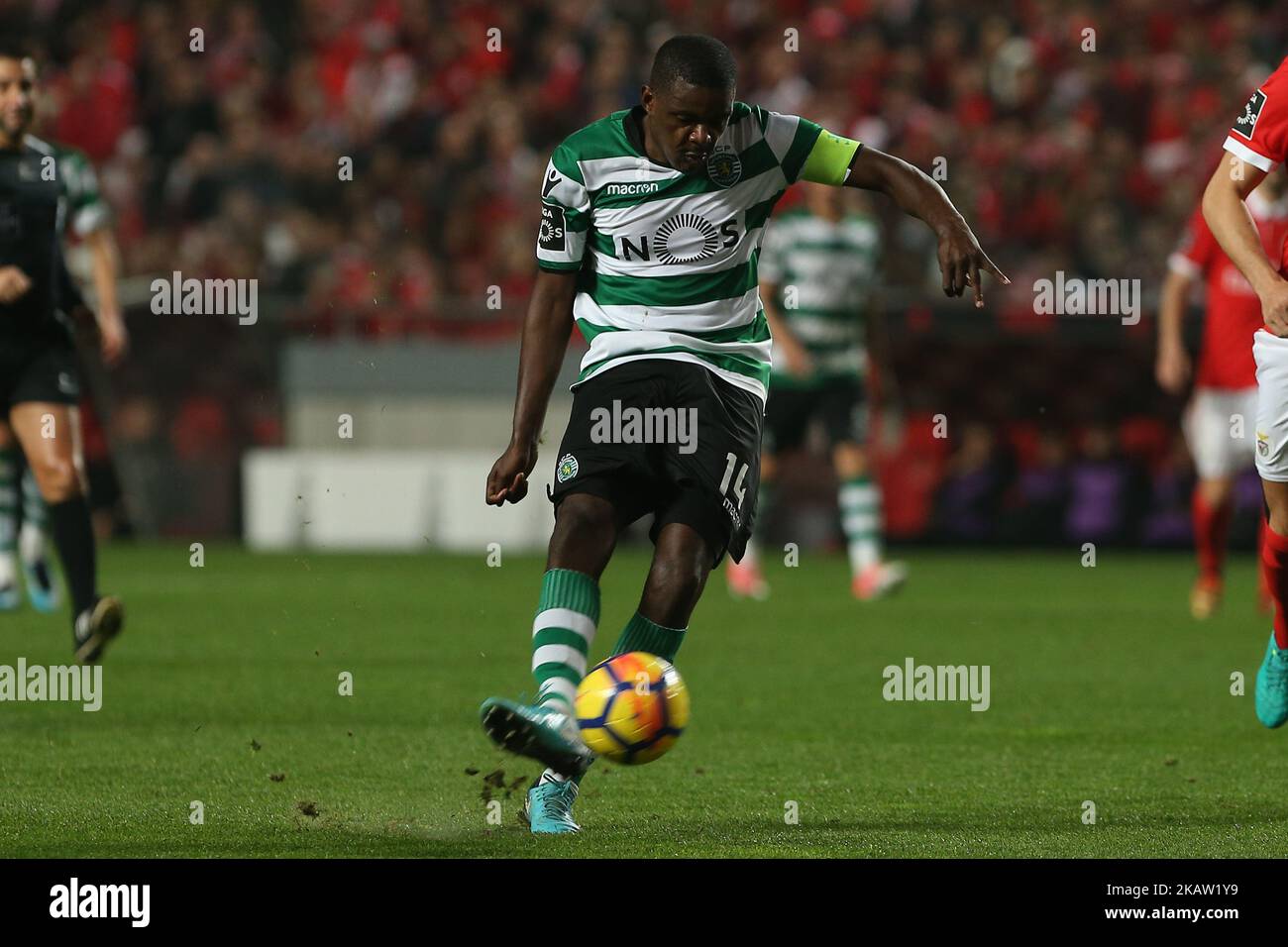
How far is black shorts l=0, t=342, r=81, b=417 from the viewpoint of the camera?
9211 mm

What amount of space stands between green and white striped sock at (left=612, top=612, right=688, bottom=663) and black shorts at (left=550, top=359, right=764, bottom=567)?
0.25 metres

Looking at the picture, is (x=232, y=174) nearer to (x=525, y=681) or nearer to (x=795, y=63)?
(x=795, y=63)

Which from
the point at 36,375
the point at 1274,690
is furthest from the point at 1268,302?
the point at 36,375

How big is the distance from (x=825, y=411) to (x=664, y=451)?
25.5 ft

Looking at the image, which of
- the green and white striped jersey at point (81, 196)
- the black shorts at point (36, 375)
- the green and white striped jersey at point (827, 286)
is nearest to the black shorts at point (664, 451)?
the black shorts at point (36, 375)

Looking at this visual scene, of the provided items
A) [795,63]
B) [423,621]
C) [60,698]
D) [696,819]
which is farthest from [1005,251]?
[696,819]

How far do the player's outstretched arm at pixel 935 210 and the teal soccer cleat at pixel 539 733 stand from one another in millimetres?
1428

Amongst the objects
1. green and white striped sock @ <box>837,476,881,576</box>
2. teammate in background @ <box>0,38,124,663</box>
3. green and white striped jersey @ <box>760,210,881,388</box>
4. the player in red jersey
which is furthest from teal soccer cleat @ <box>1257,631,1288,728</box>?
green and white striped jersey @ <box>760,210,881,388</box>

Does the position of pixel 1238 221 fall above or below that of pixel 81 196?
below

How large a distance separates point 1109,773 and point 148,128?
15671mm

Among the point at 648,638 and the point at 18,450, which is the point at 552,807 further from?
the point at 18,450

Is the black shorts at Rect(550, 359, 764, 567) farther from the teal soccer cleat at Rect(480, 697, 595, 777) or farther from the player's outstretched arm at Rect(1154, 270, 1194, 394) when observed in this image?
the player's outstretched arm at Rect(1154, 270, 1194, 394)

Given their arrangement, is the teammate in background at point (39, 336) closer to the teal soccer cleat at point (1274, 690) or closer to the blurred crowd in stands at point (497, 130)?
the teal soccer cleat at point (1274, 690)

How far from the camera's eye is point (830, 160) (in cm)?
590
